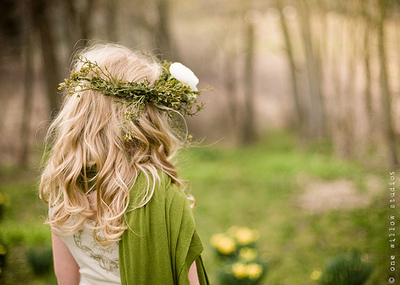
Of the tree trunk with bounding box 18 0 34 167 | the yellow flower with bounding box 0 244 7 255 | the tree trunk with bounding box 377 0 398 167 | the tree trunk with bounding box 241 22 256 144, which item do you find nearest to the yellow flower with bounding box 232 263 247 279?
the yellow flower with bounding box 0 244 7 255

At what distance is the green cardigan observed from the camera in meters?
1.36

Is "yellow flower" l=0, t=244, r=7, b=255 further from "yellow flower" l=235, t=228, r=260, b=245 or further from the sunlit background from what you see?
"yellow flower" l=235, t=228, r=260, b=245

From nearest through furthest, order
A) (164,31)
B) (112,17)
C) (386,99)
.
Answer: (386,99)
(112,17)
(164,31)

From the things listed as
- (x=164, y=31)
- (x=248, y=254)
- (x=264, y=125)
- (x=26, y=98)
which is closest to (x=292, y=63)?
(x=264, y=125)

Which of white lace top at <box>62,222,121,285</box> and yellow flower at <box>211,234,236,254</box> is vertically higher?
white lace top at <box>62,222,121,285</box>

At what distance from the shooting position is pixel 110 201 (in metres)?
1.42

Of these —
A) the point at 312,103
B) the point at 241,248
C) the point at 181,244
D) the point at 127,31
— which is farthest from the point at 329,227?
the point at 127,31

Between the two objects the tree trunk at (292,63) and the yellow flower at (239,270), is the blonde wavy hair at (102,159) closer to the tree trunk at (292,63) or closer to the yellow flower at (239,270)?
the yellow flower at (239,270)

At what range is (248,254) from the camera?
2.65 meters

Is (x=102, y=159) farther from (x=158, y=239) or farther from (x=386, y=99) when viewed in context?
(x=386, y=99)

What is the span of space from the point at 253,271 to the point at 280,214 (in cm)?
212

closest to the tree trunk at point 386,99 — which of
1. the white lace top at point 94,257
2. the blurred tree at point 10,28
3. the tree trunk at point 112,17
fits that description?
the white lace top at point 94,257

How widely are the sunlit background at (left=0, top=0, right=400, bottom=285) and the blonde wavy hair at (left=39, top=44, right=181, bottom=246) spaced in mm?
406

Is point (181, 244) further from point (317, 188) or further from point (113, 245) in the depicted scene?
point (317, 188)
